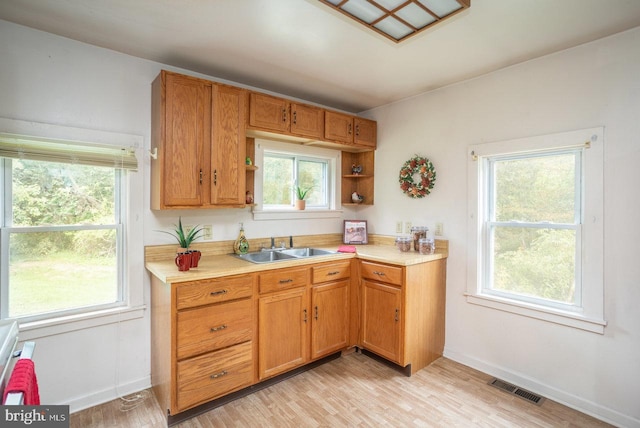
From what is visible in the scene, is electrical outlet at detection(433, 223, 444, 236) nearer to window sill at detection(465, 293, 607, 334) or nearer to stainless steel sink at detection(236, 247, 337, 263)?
window sill at detection(465, 293, 607, 334)

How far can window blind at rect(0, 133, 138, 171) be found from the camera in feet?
6.35

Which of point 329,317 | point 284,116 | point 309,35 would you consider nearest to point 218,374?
point 329,317

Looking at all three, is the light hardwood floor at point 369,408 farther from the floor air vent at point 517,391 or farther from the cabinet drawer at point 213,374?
the cabinet drawer at point 213,374

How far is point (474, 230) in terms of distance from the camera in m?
2.76

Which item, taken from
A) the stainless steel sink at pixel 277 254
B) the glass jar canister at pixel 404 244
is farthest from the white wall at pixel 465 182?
the glass jar canister at pixel 404 244

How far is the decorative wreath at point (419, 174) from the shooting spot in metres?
3.05

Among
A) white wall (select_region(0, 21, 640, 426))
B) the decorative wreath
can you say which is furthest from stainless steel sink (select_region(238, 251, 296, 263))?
the decorative wreath

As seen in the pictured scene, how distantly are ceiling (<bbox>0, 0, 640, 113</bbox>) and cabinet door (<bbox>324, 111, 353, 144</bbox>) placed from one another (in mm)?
430

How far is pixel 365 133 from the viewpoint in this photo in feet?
11.5

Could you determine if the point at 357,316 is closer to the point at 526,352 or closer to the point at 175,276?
the point at 526,352

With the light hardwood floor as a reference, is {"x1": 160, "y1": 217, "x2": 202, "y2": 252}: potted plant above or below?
above

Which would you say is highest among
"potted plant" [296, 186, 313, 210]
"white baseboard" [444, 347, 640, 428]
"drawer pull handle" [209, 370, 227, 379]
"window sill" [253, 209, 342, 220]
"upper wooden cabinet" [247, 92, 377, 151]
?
"upper wooden cabinet" [247, 92, 377, 151]

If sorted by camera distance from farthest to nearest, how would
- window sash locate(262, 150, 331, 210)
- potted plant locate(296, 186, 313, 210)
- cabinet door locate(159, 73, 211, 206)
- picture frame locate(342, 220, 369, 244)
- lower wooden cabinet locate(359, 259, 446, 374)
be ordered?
picture frame locate(342, 220, 369, 244), potted plant locate(296, 186, 313, 210), window sash locate(262, 150, 331, 210), lower wooden cabinet locate(359, 259, 446, 374), cabinet door locate(159, 73, 211, 206)

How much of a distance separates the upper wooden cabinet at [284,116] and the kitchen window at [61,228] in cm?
103
